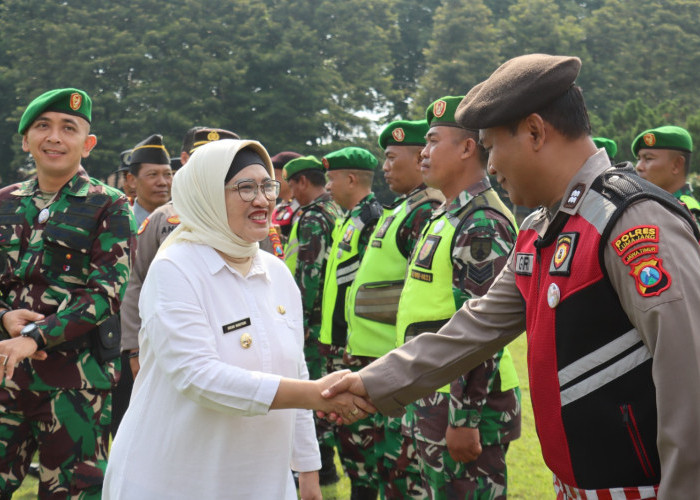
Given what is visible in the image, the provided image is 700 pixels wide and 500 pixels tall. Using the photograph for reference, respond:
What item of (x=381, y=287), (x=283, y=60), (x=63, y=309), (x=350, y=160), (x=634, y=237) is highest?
(x=283, y=60)

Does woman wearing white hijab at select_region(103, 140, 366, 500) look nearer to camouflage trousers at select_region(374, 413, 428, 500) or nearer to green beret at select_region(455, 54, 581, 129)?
green beret at select_region(455, 54, 581, 129)

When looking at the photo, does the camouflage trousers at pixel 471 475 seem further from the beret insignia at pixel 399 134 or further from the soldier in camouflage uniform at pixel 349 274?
the beret insignia at pixel 399 134

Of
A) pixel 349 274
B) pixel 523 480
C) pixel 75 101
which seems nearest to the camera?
pixel 75 101

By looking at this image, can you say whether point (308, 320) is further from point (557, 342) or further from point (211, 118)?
point (211, 118)

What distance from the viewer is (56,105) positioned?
3.98 meters

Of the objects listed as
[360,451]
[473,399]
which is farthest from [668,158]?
[473,399]

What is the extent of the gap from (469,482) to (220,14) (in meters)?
41.0

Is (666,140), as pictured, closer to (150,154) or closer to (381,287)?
(381,287)

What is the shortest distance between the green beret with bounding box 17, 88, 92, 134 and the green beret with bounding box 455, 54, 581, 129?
2.35 metres

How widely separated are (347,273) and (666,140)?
10.9 feet

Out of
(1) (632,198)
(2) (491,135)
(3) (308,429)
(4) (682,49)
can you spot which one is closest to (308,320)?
(3) (308,429)

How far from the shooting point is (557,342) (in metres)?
2.19

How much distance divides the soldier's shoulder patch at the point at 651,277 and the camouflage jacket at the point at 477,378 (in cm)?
174

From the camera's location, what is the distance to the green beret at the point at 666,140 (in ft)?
23.3
